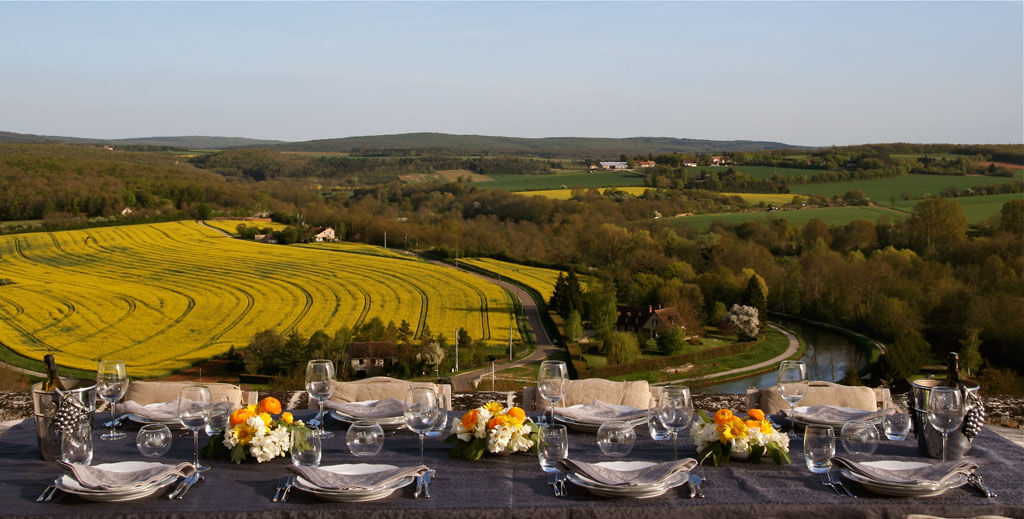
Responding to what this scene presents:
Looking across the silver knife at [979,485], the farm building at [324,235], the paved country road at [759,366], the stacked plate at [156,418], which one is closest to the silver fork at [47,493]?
the stacked plate at [156,418]

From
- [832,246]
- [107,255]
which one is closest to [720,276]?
[832,246]

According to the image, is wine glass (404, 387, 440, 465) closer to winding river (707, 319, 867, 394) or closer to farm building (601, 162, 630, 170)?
winding river (707, 319, 867, 394)

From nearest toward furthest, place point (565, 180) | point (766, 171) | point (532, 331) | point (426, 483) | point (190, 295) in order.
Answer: point (426, 483) → point (532, 331) → point (190, 295) → point (766, 171) → point (565, 180)

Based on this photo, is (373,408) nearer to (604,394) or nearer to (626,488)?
(604,394)

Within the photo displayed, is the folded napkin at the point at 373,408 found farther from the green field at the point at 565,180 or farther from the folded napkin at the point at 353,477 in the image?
the green field at the point at 565,180

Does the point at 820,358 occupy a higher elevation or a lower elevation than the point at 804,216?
Result: lower

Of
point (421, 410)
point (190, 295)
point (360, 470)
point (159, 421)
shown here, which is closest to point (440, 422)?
point (421, 410)

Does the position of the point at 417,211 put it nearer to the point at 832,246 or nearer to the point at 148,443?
the point at 832,246
